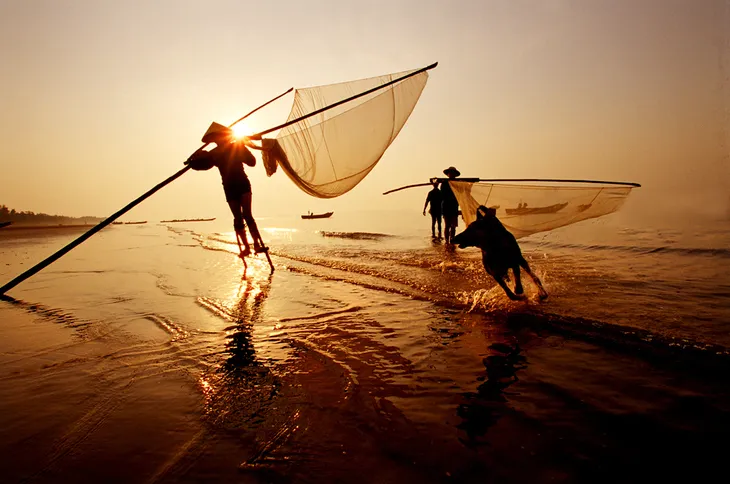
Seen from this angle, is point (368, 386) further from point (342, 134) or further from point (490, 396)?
point (342, 134)

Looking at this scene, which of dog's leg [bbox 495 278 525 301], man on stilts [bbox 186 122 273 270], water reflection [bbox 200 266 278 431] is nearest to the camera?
water reflection [bbox 200 266 278 431]

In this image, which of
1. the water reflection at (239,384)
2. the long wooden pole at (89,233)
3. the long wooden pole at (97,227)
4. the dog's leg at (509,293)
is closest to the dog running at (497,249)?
the dog's leg at (509,293)

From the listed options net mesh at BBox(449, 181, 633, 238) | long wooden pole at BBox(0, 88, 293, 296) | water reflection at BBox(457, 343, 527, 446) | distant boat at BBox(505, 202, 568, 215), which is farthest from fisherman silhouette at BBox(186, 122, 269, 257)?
water reflection at BBox(457, 343, 527, 446)

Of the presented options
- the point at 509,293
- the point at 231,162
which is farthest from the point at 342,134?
the point at 509,293

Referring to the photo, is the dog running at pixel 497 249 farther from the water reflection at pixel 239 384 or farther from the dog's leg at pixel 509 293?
the water reflection at pixel 239 384

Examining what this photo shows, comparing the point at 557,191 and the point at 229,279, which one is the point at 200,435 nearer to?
the point at 229,279

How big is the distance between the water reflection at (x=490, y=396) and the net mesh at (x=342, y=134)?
4050 millimetres

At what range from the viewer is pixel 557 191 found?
7355mm

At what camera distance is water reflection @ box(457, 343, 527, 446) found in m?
2.33

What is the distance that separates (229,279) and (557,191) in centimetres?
758

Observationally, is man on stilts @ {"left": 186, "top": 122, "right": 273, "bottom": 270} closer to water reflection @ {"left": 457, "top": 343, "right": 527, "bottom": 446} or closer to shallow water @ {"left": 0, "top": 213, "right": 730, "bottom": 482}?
shallow water @ {"left": 0, "top": 213, "right": 730, "bottom": 482}

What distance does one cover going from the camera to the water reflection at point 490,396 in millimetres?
2329

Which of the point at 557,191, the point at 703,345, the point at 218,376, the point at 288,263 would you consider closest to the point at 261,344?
the point at 218,376

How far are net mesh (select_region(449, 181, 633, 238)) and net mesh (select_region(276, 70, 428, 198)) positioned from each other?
215 cm
